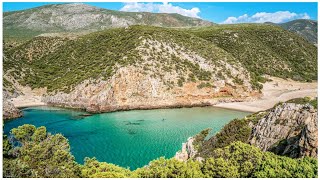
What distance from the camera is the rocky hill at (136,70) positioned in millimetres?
63250

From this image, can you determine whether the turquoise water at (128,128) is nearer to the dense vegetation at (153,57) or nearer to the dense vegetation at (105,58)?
the dense vegetation at (153,57)

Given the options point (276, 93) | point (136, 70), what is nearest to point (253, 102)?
point (276, 93)

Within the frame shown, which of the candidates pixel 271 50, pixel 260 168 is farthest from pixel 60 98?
pixel 271 50

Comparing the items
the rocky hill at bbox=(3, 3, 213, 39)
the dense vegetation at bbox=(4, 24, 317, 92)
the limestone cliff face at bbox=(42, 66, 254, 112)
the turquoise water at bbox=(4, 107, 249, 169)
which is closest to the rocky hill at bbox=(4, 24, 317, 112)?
the limestone cliff face at bbox=(42, 66, 254, 112)

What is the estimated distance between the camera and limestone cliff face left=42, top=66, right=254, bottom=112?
200ft

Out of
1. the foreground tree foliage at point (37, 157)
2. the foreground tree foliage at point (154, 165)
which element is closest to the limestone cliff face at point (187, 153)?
the foreground tree foliage at point (154, 165)

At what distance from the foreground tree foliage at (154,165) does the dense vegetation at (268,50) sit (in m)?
67.8

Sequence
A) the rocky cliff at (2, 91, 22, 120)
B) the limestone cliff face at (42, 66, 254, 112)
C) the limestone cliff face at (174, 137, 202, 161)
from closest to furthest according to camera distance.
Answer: the limestone cliff face at (174, 137, 202, 161), the rocky cliff at (2, 91, 22, 120), the limestone cliff face at (42, 66, 254, 112)

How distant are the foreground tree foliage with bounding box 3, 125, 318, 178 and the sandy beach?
4139cm

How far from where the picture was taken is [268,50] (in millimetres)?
105812

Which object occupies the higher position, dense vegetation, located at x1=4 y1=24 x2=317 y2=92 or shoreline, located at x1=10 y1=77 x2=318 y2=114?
dense vegetation, located at x1=4 y1=24 x2=317 y2=92

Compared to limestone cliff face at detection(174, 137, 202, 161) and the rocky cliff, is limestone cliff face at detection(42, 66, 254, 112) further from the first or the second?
limestone cliff face at detection(174, 137, 202, 161)

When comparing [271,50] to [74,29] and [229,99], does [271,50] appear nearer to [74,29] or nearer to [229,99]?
[229,99]

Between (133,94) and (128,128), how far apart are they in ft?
52.9
